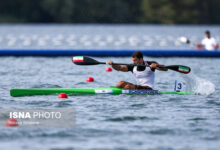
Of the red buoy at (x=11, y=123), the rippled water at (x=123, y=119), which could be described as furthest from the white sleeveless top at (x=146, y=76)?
the red buoy at (x=11, y=123)

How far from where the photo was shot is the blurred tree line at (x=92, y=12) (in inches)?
3135

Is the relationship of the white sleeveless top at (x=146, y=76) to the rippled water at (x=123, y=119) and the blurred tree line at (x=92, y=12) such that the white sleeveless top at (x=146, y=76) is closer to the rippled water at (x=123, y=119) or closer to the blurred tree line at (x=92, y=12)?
the rippled water at (x=123, y=119)

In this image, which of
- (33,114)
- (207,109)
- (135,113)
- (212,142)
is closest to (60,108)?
(33,114)

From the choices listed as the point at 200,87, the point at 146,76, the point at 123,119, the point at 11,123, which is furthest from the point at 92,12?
the point at 11,123

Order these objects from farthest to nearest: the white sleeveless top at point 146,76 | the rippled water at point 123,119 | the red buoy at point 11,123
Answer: the white sleeveless top at point 146,76, the red buoy at point 11,123, the rippled water at point 123,119

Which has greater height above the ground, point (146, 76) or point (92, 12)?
point (92, 12)

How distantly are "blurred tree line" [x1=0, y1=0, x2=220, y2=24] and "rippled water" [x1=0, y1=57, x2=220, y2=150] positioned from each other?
204 ft

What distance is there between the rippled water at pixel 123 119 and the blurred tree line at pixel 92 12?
6210 cm

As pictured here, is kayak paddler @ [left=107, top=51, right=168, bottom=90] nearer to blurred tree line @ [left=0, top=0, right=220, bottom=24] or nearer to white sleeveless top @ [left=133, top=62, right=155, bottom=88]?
white sleeveless top @ [left=133, top=62, right=155, bottom=88]

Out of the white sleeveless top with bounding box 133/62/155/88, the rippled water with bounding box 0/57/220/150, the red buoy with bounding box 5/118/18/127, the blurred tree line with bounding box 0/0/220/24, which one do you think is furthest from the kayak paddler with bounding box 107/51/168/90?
the blurred tree line with bounding box 0/0/220/24

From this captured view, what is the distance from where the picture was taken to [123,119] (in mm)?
11055

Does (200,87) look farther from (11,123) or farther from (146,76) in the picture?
(11,123)

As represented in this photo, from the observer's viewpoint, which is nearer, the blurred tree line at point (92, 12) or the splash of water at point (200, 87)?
the splash of water at point (200, 87)

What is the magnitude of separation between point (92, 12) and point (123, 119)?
245ft
